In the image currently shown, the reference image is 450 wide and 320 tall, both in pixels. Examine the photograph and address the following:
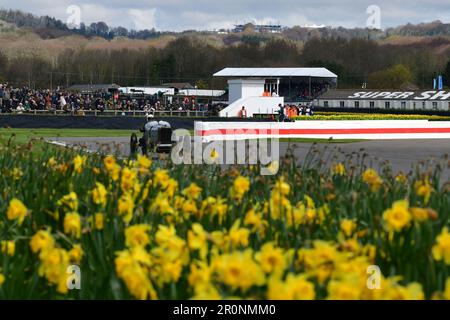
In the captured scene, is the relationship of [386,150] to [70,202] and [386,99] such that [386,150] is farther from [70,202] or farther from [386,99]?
[386,99]

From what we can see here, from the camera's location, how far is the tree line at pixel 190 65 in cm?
16100

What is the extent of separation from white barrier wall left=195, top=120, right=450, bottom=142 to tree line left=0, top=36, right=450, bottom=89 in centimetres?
10856

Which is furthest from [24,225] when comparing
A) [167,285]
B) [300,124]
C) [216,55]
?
[216,55]

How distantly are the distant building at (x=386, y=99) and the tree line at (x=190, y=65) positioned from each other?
142ft

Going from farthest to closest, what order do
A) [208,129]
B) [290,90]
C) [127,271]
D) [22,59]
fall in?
1. [22,59]
2. [290,90]
3. [208,129]
4. [127,271]

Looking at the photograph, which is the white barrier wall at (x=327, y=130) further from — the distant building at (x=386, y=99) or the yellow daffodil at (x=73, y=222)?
the distant building at (x=386, y=99)

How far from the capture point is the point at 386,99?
9562 cm

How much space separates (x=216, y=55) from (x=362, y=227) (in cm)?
18724

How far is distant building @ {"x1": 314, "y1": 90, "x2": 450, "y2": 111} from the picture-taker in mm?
89062

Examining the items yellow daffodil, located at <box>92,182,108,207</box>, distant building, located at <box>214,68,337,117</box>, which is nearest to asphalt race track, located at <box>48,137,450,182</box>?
yellow daffodil, located at <box>92,182,108,207</box>

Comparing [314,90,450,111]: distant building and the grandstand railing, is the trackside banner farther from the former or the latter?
the grandstand railing

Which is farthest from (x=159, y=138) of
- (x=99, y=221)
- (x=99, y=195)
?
(x=99, y=221)

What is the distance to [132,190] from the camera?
22.6ft
